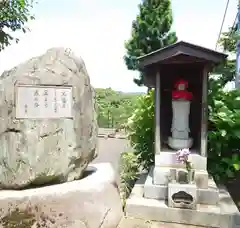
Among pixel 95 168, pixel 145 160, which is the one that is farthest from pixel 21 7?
pixel 95 168

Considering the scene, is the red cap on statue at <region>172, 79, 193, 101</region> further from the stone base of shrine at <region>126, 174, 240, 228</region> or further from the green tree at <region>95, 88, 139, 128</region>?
the green tree at <region>95, 88, 139, 128</region>

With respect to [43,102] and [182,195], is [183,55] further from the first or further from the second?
[43,102]

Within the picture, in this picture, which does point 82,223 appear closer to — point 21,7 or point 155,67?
point 155,67

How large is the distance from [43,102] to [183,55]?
6.77ft

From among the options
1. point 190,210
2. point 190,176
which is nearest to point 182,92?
point 190,176

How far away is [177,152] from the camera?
3.89 m

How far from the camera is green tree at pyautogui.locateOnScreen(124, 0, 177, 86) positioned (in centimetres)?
1438

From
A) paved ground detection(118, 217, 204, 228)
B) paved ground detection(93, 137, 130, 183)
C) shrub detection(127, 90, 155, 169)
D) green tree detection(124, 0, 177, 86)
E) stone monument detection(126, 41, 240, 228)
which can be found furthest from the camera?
green tree detection(124, 0, 177, 86)

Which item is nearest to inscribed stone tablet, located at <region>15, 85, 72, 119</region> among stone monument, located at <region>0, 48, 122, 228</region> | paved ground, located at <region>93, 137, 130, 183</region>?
stone monument, located at <region>0, 48, 122, 228</region>

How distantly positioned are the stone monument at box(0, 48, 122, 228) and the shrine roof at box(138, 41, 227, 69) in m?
1.25

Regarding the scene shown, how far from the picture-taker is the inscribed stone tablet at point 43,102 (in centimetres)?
288

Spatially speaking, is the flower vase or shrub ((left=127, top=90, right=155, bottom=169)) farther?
shrub ((left=127, top=90, right=155, bottom=169))

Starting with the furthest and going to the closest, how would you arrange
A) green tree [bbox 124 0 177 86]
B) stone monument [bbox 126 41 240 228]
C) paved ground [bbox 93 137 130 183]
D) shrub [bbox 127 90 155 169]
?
green tree [bbox 124 0 177 86]
paved ground [bbox 93 137 130 183]
shrub [bbox 127 90 155 169]
stone monument [bbox 126 41 240 228]

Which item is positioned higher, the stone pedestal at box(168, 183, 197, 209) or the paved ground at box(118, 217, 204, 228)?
the stone pedestal at box(168, 183, 197, 209)
